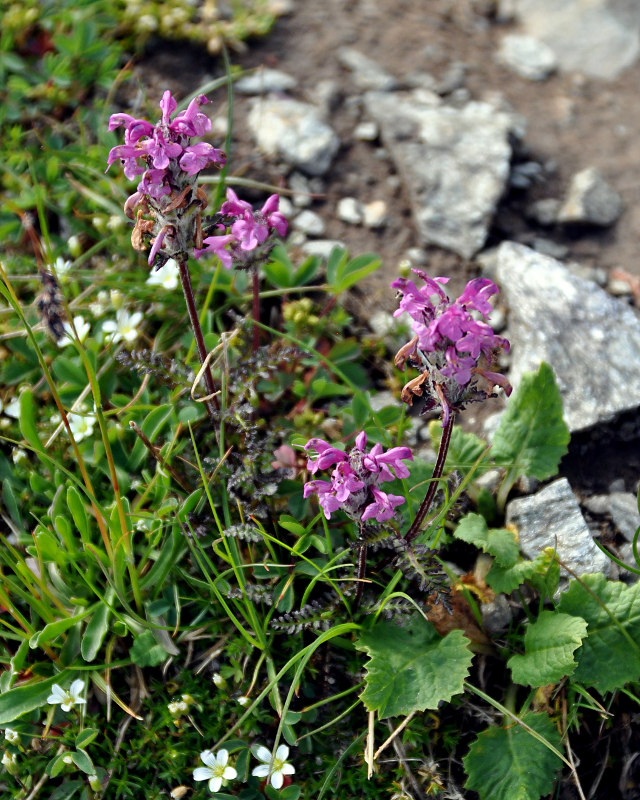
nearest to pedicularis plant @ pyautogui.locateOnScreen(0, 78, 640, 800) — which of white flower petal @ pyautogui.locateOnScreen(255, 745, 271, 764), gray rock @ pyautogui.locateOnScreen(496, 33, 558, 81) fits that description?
white flower petal @ pyautogui.locateOnScreen(255, 745, 271, 764)

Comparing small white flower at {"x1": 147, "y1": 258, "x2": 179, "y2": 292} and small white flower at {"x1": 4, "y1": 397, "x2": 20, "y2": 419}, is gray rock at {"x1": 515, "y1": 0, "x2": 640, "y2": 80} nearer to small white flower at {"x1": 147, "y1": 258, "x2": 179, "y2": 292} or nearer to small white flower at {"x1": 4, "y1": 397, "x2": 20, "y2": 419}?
small white flower at {"x1": 147, "y1": 258, "x2": 179, "y2": 292}

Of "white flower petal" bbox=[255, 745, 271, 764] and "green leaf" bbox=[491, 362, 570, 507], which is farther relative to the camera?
"green leaf" bbox=[491, 362, 570, 507]

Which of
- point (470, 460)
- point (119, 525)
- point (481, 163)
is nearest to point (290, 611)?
point (119, 525)

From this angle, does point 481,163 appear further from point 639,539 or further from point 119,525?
point 119,525

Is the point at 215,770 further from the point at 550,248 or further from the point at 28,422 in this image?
the point at 550,248

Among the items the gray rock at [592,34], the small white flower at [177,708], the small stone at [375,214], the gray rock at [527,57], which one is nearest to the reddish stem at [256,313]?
the small stone at [375,214]

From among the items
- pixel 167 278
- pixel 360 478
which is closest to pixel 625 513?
pixel 360 478
